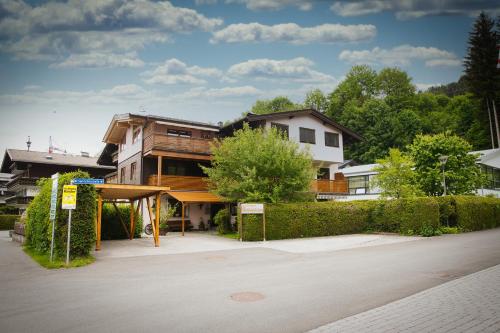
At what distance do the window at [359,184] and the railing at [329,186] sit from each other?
11812 mm

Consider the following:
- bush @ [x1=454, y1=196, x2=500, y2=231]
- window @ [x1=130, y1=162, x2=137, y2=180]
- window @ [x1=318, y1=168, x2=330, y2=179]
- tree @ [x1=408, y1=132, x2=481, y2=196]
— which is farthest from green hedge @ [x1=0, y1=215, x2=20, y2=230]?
bush @ [x1=454, y1=196, x2=500, y2=231]

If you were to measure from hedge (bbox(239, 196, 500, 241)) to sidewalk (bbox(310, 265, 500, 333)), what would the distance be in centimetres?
1324

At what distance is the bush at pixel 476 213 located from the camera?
73.7 feet

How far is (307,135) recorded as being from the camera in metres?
32.0

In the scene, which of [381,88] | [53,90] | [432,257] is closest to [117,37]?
[53,90]

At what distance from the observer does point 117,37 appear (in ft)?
106

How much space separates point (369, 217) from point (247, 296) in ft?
61.1

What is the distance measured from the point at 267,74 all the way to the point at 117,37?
4198 centimetres

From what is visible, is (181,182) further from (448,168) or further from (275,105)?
(275,105)

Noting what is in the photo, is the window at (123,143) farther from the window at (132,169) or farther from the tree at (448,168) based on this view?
the tree at (448,168)

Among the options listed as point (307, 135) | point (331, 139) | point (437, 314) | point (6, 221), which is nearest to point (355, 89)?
point (331, 139)

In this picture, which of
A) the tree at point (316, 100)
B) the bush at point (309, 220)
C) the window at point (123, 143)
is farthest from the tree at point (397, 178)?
the tree at point (316, 100)

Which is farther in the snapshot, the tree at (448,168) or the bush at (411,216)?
the tree at (448,168)

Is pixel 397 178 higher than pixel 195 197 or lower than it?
higher
